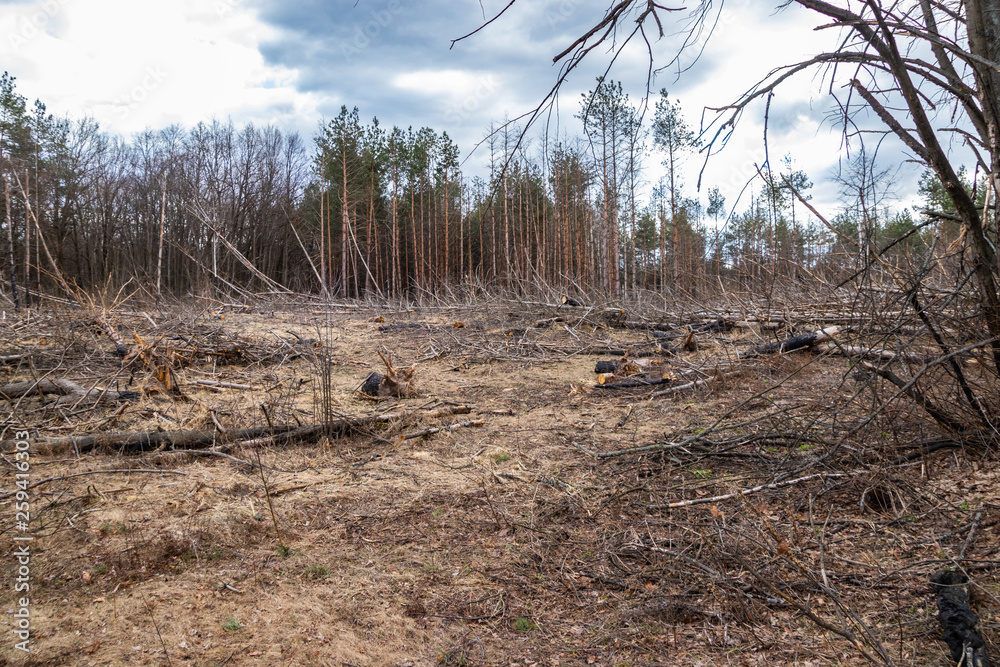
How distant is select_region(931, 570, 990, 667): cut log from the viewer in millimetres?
1715

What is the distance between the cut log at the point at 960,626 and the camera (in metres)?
1.71

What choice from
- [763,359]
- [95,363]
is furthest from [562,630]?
[95,363]

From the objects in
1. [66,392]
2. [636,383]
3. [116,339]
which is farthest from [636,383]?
[116,339]

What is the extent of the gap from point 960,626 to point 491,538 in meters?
2.10

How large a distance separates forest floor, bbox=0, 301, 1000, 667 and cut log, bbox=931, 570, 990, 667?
98 millimetres

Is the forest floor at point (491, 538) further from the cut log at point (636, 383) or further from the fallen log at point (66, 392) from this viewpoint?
the cut log at point (636, 383)

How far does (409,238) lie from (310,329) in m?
24.8

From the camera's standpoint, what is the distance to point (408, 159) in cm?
3198


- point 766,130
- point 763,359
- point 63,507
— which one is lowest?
point 63,507

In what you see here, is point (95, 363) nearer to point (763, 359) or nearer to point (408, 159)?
point (763, 359)

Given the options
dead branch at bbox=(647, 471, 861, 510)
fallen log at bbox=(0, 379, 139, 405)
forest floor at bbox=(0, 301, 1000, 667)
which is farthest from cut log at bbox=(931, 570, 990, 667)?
fallen log at bbox=(0, 379, 139, 405)

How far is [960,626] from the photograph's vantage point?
1812 mm

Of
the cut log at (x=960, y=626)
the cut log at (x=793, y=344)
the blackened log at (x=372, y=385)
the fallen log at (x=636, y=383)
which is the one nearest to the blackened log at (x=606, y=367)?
the fallen log at (x=636, y=383)

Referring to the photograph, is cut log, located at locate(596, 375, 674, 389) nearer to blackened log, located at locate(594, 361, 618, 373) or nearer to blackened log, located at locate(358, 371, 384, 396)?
blackened log, located at locate(594, 361, 618, 373)
